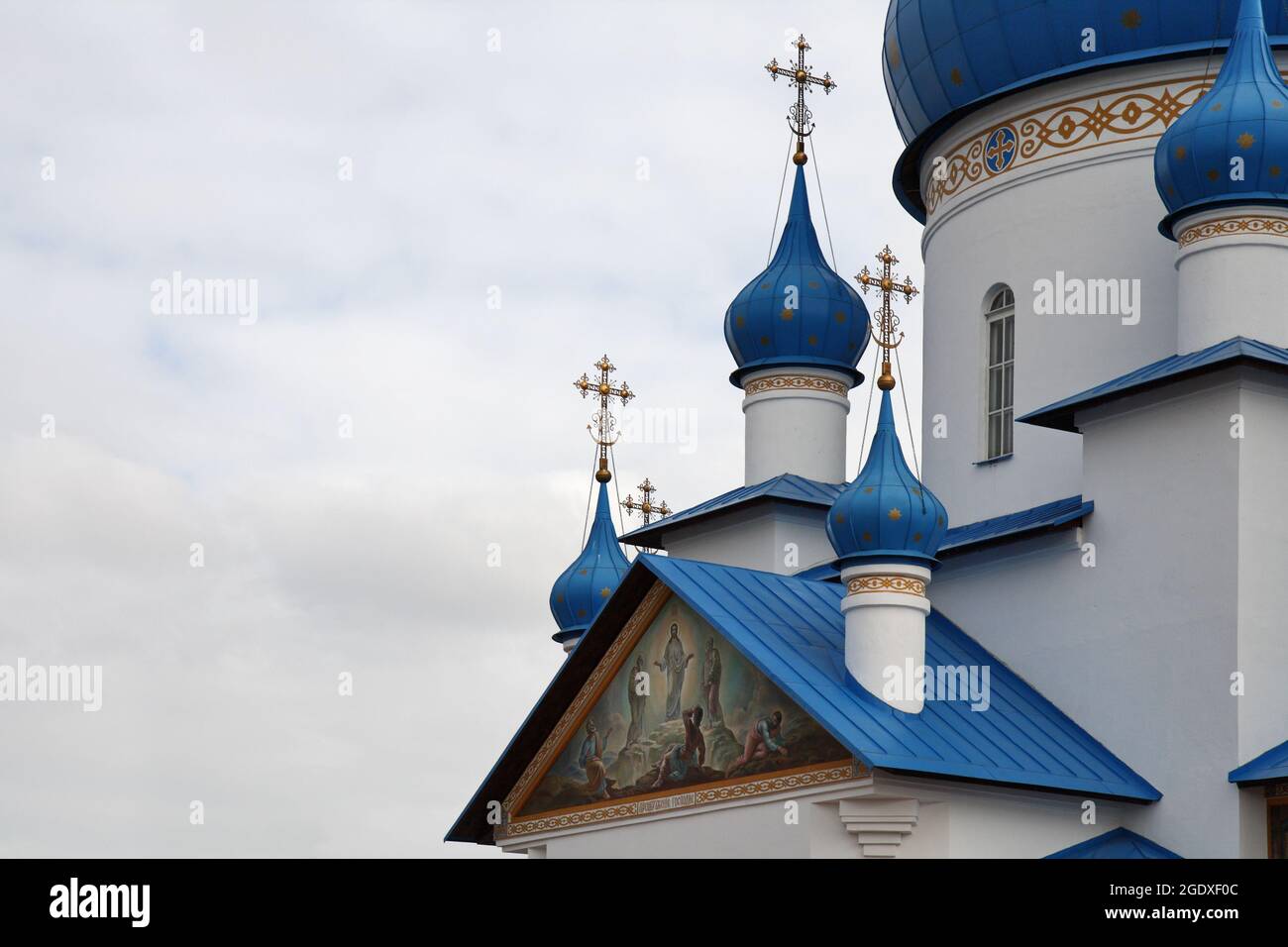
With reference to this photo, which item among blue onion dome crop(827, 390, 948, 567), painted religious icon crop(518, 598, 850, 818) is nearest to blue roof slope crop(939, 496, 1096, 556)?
blue onion dome crop(827, 390, 948, 567)

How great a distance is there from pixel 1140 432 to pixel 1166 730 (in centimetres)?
190

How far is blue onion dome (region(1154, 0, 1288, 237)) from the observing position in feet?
46.0

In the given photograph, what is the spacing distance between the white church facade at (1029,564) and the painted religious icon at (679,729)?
20 mm

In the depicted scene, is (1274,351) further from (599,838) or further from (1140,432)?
Result: (599,838)

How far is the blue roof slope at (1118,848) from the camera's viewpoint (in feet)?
43.1

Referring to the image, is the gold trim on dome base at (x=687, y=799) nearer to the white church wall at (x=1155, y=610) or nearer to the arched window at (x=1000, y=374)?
the white church wall at (x=1155, y=610)

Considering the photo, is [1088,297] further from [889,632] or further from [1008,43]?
[889,632]

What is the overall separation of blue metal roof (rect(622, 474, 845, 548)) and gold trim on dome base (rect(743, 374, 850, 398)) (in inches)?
31.3

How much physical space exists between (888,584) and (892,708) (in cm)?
75

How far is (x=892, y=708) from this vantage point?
43.0 feet

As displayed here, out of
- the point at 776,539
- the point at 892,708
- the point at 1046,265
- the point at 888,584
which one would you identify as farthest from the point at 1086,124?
the point at 892,708

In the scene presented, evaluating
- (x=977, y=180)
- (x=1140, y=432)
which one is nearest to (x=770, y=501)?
(x=977, y=180)

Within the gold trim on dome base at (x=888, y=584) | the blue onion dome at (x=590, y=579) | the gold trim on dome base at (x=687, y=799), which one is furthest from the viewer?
the blue onion dome at (x=590, y=579)

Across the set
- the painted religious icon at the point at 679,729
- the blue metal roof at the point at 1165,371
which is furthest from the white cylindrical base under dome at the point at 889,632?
the blue metal roof at the point at 1165,371
